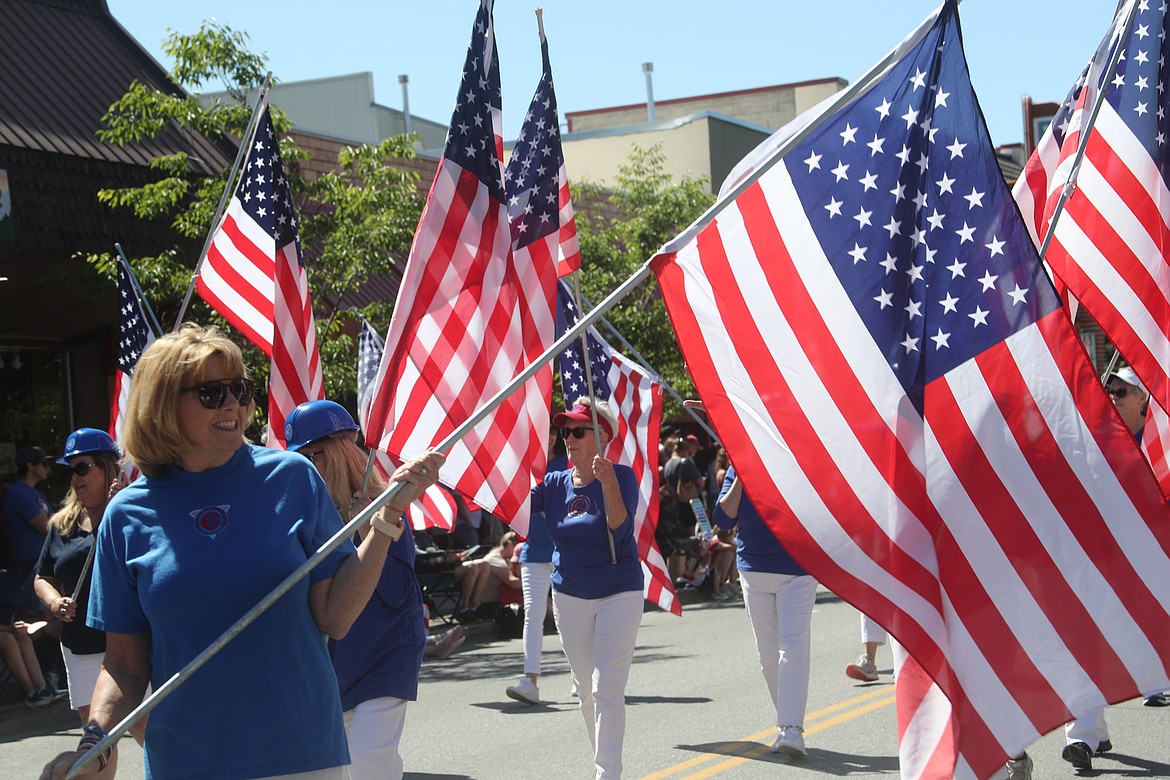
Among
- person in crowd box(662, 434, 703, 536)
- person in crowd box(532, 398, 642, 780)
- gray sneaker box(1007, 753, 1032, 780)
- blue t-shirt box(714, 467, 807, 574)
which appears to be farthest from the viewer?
person in crowd box(662, 434, 703, 536)

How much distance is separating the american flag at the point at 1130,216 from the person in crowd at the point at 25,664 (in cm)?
841

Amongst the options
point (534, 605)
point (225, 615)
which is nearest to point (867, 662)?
point (534, 605)

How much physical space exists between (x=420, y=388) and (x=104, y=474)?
2.58 m

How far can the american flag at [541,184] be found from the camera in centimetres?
663

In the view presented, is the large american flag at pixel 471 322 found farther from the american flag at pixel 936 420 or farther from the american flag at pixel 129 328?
the american flag at pixel 129 328

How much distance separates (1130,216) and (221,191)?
9609 mm

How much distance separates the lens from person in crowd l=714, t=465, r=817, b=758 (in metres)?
8.19

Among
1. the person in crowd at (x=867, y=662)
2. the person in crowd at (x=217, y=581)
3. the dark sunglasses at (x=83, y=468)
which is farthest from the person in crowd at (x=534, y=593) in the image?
the person in crowd at (x=217, y=581)

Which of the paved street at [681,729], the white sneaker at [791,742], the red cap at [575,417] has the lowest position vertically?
the paved street at [681,729]

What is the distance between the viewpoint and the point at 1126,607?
13.8ft

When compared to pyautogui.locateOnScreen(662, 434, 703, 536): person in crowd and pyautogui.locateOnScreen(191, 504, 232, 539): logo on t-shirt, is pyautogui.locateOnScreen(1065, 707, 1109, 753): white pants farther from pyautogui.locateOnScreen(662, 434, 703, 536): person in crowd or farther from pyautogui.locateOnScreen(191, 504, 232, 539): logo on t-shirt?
pyautogui.locateOnScreen(662, 434, 703, 536): person in crowd

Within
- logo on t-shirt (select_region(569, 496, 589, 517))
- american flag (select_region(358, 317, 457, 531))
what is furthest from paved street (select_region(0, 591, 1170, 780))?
logo on t-shirt (select_region(569, 496, 589, 517))

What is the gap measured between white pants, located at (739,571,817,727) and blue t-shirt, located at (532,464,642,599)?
1213mm

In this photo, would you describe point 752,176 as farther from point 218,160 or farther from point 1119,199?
point 218,160
